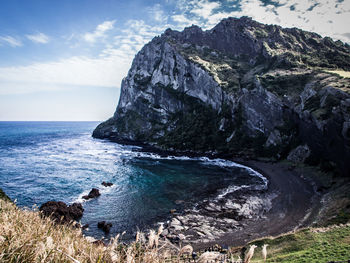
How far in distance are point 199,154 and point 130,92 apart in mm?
70176

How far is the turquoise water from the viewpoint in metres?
28.1

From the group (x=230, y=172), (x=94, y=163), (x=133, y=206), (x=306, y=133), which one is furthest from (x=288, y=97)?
(x=94, y=163)

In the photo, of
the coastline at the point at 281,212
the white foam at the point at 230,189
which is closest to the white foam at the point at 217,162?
the coastline at the point at 281,212

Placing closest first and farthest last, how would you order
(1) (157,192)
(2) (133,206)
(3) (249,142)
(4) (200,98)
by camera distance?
(2) (133,206), (1) (157,192), (3) (249,142), (4) (200,98)

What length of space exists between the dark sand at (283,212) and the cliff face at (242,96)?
24.3 ft

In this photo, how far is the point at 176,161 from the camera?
60438mm

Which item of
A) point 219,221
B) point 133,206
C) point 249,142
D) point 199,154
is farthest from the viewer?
point 199,154

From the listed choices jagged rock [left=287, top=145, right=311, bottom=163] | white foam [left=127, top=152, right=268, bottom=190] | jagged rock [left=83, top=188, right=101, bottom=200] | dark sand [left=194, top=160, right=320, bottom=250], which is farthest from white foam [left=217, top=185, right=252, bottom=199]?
jagged rock [left=83, top=188, right=101, bottom=200]

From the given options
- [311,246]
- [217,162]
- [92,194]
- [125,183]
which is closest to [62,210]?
[92,194]

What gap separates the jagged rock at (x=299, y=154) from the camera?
4747cm

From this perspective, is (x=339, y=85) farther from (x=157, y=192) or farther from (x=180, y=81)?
(x=180, y=81)

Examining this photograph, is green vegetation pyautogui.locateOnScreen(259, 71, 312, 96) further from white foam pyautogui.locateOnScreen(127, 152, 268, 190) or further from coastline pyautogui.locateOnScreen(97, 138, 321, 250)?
white foam pyautogui.locateOnScreen(127, 152, 268, 190)

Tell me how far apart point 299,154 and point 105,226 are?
47624mm

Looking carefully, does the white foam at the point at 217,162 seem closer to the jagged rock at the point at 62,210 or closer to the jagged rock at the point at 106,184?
the jagged rock at the point at 106,184
